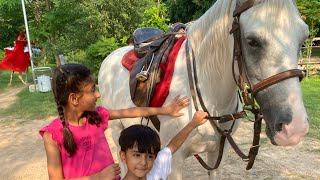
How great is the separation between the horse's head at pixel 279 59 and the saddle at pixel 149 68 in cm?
87

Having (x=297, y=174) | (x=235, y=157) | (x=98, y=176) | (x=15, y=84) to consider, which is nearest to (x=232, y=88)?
(x=98, y=176)

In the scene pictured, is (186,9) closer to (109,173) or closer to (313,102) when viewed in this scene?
(313,102)

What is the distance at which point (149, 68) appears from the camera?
242 cm

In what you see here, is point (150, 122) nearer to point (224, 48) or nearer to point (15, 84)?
point (224, 48)

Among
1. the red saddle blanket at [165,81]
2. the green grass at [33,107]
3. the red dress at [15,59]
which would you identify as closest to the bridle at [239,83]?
the red saddle blanket at [165,81]

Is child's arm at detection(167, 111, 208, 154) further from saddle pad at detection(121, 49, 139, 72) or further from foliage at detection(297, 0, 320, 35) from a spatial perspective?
foliage at detection(297, 0, 320, 35)

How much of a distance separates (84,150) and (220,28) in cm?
104

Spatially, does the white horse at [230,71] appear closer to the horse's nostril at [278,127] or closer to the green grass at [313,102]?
the horse's nostril at [278,127]

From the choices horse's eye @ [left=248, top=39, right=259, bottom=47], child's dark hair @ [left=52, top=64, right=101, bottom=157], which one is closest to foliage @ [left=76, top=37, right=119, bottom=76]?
child's dark hair @ [left=52, top=64, right=101, bottom=157]

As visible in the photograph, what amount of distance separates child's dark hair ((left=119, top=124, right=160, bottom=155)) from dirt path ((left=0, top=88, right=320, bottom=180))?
2.24 m

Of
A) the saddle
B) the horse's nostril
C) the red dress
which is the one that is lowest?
the red dress

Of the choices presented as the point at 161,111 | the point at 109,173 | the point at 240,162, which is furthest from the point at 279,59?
the point at 240,162

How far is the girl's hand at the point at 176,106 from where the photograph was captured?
83.6 inches

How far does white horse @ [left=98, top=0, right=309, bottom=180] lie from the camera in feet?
4.84
